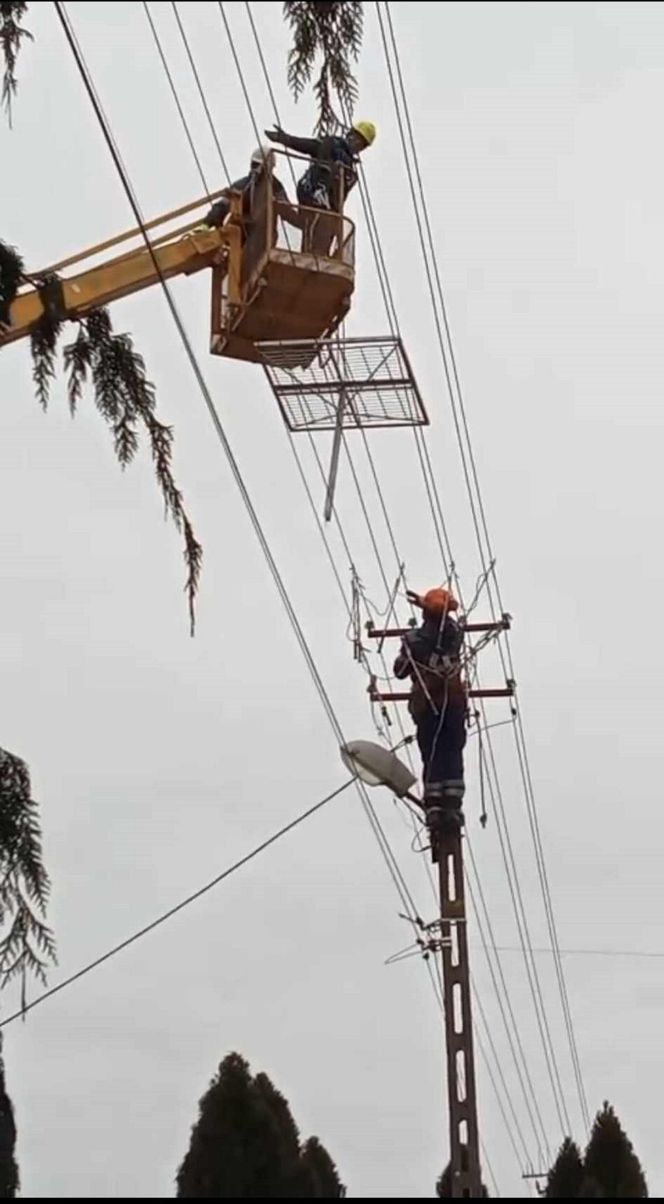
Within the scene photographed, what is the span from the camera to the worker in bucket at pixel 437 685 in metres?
15.5

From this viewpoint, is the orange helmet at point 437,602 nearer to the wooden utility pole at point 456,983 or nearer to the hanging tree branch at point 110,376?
the wooden utility pole at point 456,983

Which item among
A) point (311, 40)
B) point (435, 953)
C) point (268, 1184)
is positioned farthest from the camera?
point (435, 953)

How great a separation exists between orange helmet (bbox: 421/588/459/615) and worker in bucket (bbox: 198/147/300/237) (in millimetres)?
4431

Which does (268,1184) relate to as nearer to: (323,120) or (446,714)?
(323,120)

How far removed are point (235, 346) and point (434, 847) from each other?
210 inches

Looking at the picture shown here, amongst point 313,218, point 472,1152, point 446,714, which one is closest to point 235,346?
point 313,218

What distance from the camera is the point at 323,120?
3.94 metres

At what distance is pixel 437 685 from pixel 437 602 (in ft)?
2.51

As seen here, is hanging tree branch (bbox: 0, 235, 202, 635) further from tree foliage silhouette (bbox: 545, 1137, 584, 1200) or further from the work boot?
the work boot

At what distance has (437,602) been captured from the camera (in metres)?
15.5

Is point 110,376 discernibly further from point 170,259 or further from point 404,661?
point 404,661

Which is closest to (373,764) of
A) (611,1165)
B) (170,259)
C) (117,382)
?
(170,259)

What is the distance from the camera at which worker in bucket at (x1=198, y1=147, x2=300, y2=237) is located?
10914 mm

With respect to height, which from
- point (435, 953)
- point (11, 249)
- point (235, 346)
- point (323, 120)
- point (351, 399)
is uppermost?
point (235, 346)
